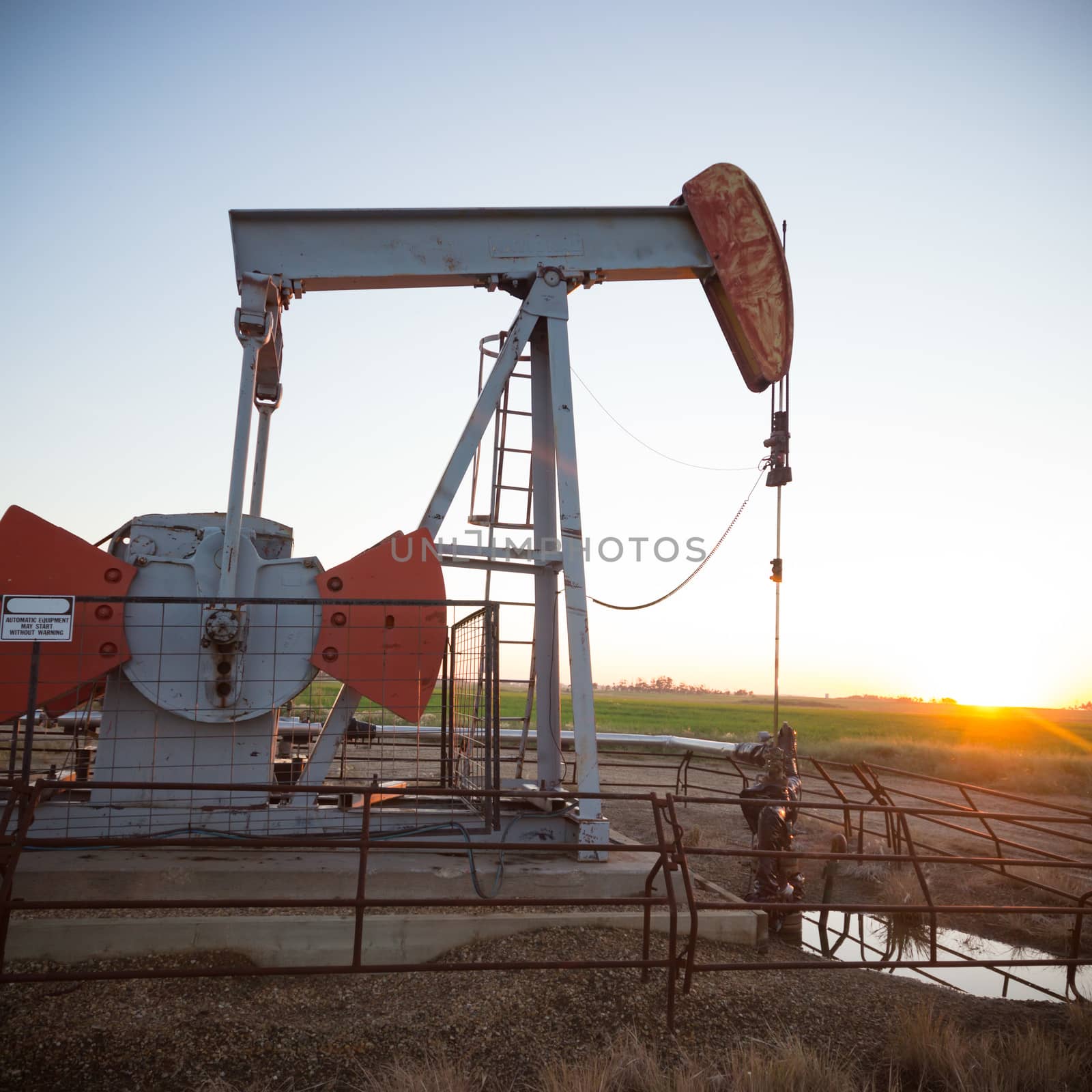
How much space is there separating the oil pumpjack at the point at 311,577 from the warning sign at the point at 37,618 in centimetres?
60

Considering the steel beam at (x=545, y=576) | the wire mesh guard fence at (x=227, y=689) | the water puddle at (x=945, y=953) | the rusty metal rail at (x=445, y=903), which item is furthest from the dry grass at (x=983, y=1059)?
the steel beam at (x=545, y=576)

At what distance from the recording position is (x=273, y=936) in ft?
16.4

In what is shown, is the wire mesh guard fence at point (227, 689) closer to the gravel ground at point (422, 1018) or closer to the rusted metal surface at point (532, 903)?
the rusted metal surface at point (532, 903)

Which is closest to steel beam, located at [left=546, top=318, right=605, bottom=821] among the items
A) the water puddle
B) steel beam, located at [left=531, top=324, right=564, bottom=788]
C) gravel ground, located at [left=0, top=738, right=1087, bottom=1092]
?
steel beam, located at [left=531, top=324, right=564, bottom=788]

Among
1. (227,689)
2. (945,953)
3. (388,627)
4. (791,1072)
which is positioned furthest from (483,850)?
(945,953)

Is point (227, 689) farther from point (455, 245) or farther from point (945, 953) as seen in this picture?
point (945, 953)

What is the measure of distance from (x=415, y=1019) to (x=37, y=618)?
287 centimetres

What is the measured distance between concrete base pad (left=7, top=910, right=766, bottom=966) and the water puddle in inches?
105

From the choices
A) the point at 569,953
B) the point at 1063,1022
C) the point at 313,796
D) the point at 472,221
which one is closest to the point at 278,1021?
the point at 569,953

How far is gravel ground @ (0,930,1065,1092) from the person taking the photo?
156 inches

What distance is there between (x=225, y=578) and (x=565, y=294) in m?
3.30

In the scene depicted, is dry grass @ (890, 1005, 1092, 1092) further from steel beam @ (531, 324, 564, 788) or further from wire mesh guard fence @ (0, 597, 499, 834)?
steel beam @ (531, 324, 564, 788)

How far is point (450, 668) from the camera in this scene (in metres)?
7.85

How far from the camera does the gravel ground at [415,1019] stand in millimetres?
3951
